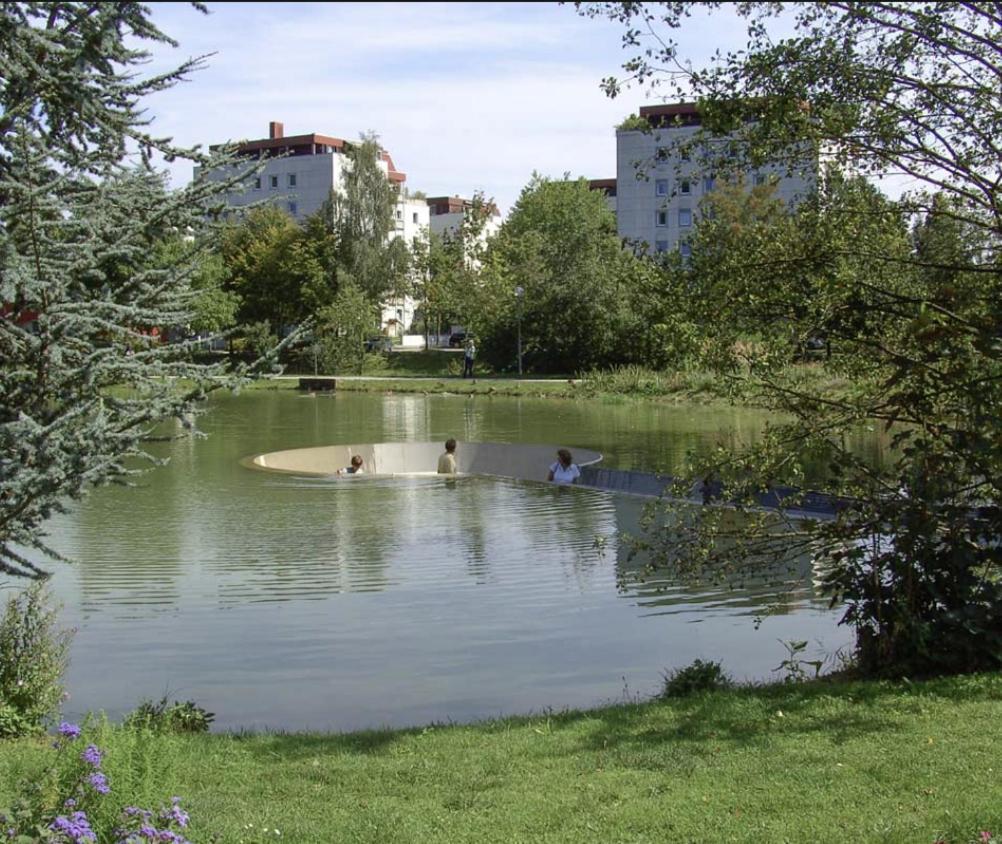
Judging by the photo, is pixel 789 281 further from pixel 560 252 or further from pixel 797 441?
pixel 560 252

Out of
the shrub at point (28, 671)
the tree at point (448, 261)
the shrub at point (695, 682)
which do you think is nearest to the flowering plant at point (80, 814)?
the shrub at point (28, 671)

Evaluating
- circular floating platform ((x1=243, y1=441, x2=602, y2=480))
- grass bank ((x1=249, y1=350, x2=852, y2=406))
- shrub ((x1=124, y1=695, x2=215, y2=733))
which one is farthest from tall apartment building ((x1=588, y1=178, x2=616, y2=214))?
shrub ((x1=124, y1=695, x2=215, y2=733))

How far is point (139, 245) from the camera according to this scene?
6.69 metres

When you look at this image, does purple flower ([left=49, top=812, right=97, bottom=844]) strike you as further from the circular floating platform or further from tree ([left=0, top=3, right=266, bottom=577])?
the circular floating platform

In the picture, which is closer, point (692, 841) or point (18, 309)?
point (692, 841)

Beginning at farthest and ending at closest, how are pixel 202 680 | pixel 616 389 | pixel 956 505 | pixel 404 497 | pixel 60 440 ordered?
1. pixel 616 389
2. pixel 404 497
3. pixel 202 680
4. pixel 956 505
5. pixel 60 440

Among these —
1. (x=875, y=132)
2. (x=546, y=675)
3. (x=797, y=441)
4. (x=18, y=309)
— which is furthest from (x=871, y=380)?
(x=18, y=309)

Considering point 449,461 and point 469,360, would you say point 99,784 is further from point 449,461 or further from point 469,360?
point 469,360

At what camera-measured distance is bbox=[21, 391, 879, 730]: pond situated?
891 cm

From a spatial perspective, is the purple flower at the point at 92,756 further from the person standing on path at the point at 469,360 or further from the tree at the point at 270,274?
the tree at the point at 270,274

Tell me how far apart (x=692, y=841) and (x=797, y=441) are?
14.4ft

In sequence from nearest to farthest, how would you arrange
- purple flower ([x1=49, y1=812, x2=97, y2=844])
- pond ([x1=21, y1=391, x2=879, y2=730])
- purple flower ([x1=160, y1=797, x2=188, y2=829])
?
1. purple flower ([x1=49, y1=812, x2=97, y2=844])
2. purple flower ([x1=160, y1=797, x2=188, y2=829])
3. pond ([x1=21, y1=391, x2=879, y2=730])

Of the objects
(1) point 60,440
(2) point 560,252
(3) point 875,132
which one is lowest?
(1) point 60,440

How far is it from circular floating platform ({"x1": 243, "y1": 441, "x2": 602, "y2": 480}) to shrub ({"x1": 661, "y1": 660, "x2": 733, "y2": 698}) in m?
15.1
